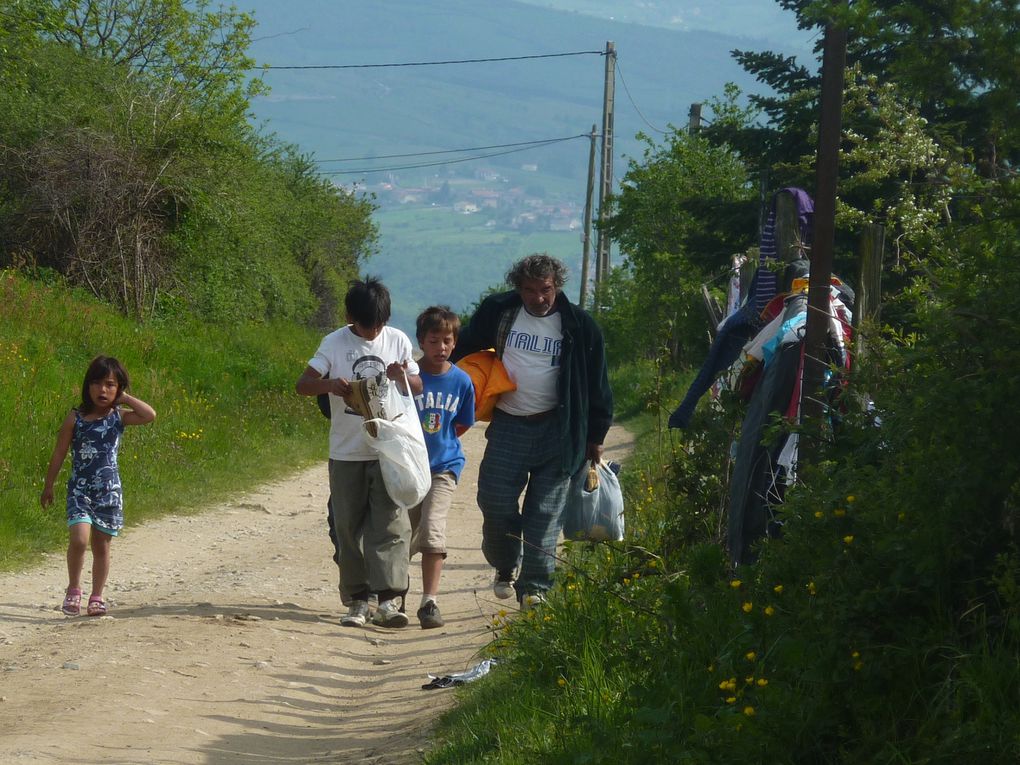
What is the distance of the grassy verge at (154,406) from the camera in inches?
440

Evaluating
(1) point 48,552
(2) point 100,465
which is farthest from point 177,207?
(2) point 100,465

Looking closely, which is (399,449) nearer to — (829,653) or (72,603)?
(72,603)

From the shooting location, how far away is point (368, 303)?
768 cm

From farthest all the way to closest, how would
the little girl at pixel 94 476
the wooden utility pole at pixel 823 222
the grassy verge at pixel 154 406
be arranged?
the grassy verge at pixel 154 406 → the little girl at pixel 94 476 → the wooden utility pole at pixel 823 222

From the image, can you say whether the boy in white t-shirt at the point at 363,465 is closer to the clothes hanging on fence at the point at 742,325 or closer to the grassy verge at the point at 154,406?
the clothes hanging on fence at the point at 742,325

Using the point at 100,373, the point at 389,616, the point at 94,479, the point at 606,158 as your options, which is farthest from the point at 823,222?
the point at 606,158

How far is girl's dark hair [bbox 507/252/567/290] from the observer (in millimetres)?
7320

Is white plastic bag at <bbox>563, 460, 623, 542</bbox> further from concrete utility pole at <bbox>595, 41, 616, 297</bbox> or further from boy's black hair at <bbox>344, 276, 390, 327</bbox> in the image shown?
concrete utility pole at <bbox>595, 41, 616, 297</bbox>

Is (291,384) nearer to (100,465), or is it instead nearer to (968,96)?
(100,465)

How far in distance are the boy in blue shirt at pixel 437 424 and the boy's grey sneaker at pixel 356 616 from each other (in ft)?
1.08

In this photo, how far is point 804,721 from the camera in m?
3.71

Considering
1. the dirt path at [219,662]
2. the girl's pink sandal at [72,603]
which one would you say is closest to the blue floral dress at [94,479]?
the girl's pink sandal at [72,603]

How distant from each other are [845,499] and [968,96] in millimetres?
1214

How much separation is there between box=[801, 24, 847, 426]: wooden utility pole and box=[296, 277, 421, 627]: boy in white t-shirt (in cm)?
284
